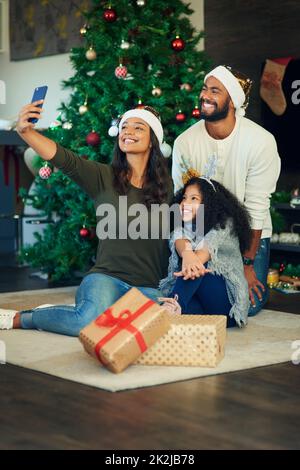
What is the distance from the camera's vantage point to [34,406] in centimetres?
244

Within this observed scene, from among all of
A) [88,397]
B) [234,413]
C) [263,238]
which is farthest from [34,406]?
[263,238]

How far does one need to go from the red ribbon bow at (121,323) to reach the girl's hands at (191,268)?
0.60 metres

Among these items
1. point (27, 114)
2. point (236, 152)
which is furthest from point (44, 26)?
point (27, 114)

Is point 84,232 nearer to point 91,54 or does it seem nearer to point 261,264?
point 91,54

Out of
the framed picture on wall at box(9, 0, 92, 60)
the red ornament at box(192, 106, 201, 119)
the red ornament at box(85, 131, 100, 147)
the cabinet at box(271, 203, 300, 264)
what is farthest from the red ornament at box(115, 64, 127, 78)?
the framed picture on wall at box(9, 0, 92, 60)

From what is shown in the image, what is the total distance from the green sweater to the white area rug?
34cm

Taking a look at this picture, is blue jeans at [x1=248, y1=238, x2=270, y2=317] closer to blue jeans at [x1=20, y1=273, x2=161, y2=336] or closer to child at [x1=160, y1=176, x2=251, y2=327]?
child at [x1=160, y1=176, x2=251, y2=327]

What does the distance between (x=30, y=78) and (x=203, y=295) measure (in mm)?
4366

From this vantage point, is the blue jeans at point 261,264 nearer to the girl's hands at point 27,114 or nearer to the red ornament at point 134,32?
the girl's hands at point 27,114

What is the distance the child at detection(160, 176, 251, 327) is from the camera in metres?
3.46

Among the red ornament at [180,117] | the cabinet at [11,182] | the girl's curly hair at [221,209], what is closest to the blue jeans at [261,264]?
the girl's curly hair at [221,209]

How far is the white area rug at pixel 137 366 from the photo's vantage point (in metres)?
2.76

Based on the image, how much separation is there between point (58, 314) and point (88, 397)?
36.2 inches

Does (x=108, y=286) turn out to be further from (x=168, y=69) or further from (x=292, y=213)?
(x=292, y=213)
